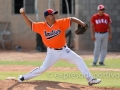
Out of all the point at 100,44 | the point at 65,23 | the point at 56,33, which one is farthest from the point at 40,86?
the point at 100,44

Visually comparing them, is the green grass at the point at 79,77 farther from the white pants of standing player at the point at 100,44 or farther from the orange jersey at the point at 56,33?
the white pants of standing player at the point at 100,44

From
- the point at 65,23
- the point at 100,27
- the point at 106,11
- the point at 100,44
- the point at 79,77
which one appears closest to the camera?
the point at 65,23

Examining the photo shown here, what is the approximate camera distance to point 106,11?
2183 centimetres

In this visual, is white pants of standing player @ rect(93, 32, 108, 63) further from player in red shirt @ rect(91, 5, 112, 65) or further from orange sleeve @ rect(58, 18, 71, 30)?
orange sleeve @ rect(58, 18, 71, 30)

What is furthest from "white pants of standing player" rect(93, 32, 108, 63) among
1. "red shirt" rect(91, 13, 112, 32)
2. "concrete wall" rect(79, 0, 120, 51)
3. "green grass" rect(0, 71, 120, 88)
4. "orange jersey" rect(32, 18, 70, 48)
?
"concrete wall" rect(79, 0, 120, 51)

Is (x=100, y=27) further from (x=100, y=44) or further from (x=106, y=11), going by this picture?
(x=106, y=11)

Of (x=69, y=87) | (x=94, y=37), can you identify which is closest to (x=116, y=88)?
(x=69, y=87)

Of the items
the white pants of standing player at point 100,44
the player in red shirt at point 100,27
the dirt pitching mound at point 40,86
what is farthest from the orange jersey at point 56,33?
the white pants of standing player at point 100,44

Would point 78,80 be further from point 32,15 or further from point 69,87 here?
point 32,15

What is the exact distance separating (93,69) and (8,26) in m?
11.1

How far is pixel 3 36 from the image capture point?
23953mm

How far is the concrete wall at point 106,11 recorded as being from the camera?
21.8 m

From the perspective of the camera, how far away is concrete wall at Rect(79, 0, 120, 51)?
2178cm

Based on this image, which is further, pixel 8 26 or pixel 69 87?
pixel 8 26
